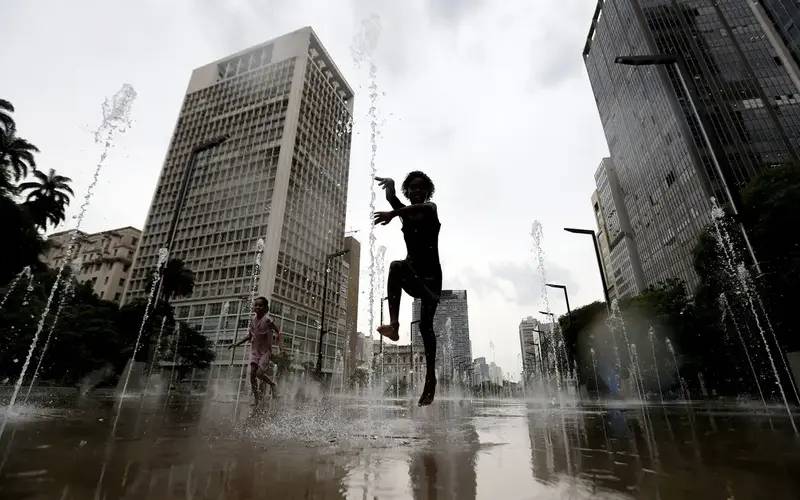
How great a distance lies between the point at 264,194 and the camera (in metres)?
68.1

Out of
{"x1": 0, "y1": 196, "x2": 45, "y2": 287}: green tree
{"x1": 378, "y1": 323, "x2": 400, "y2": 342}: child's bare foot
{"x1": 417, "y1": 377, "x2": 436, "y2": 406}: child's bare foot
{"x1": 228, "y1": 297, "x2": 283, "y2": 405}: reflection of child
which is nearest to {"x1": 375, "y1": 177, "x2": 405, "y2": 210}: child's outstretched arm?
{"x1": 378, "y1": 323, "x2": 400, "y2": 342}: child's bare foot

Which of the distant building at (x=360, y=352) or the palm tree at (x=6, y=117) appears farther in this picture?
the distant building at (x=360, y=352)

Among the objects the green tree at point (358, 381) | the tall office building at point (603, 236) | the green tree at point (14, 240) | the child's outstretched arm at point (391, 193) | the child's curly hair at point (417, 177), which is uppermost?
the tall office building at point (603, 236)

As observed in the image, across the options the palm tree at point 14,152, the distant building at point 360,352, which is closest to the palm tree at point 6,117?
the palm tree at point 14,152

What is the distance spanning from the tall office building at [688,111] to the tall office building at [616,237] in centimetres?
733

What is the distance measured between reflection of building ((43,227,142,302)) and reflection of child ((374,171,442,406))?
9213 cm

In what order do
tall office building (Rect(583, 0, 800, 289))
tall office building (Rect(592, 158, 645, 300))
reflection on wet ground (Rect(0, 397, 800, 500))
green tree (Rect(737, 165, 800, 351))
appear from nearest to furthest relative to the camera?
reflection on wet ground (Rect(0, 397, 800, 500)), green tree (Rect(737, 165, 800, 351)), tall office building (Rect(583, 0, 800, 289)), tall office building (Rect(592, 158, 645, 300))

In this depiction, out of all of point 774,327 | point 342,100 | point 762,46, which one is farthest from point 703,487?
point 342,100

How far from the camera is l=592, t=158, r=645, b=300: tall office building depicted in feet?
290

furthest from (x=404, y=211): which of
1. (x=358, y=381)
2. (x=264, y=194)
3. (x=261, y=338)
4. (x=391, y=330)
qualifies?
(x=358, y=381)

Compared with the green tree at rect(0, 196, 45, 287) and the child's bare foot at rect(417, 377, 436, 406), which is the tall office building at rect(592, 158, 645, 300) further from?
the green tree at rect(0, 196, 45, 287)

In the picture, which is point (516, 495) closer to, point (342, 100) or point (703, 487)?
point (703, 487)

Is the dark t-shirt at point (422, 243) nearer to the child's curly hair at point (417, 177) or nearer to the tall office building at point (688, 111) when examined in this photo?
the child's curly hair at point (417, 177)

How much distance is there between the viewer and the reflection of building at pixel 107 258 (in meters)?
77.4
